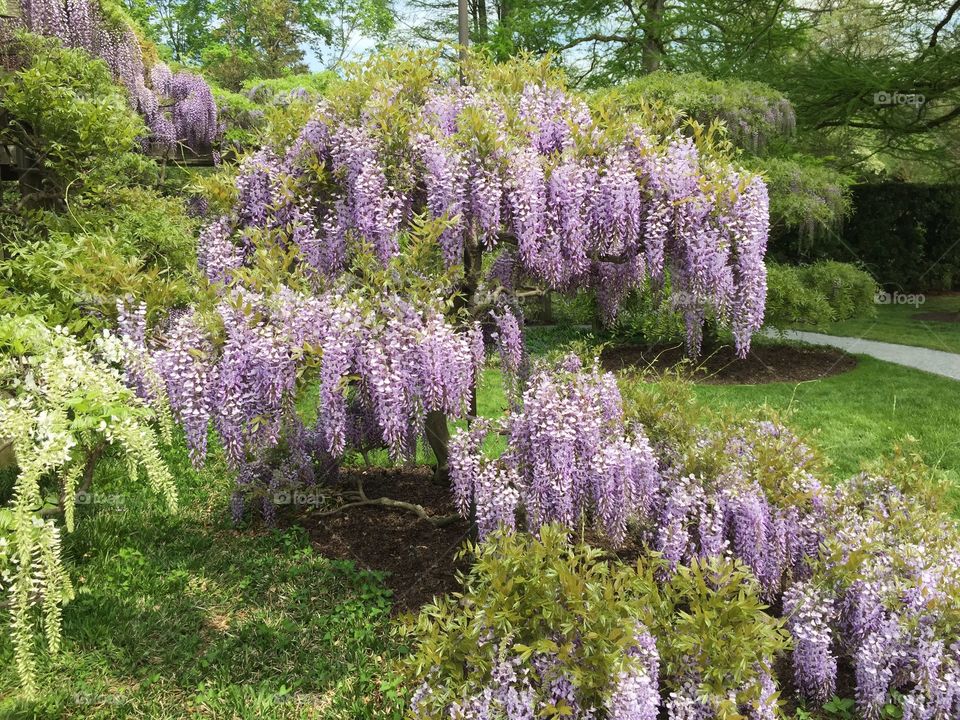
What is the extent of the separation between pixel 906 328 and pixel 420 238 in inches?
519

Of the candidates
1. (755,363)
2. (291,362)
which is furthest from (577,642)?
(755,363)

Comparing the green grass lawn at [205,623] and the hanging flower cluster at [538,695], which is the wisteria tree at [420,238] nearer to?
the green grass lawn at [205,623]

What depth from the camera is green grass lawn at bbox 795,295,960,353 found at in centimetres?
1210

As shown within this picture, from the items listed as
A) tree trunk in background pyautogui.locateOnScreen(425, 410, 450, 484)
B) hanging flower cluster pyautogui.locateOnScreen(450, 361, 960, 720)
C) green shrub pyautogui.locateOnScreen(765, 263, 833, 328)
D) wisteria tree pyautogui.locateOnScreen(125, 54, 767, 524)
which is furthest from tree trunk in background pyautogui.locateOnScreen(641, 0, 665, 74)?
hanging flower cluster pyautogui.locateOnScreen(450, 361, 960, 720)

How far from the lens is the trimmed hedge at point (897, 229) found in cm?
1656

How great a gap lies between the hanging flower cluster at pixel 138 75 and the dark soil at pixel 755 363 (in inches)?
286

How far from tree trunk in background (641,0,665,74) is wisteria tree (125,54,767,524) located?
10.4m

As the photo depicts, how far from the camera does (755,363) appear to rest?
34.3 feet

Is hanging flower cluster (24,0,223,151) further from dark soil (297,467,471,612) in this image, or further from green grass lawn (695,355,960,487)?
green grass lawn (695,355,960,487)

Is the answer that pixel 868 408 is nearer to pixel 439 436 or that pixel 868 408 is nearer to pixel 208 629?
pixel 439 436

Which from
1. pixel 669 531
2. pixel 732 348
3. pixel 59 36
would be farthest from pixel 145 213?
pixel 732 348

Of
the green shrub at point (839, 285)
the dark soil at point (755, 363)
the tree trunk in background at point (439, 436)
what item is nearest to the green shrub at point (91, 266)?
the tree trunk in background at point (439, 436)

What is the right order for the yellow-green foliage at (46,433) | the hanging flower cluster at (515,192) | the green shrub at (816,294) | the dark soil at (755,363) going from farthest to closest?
the green shrub at (816,294) < the dark soil at (755,363) < the hanging flower cluster at (515,192) < the yellow-green foliage at (46,433)

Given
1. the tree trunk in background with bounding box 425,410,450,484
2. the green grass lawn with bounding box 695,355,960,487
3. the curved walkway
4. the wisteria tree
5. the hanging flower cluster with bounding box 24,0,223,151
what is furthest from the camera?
the curved walkway
